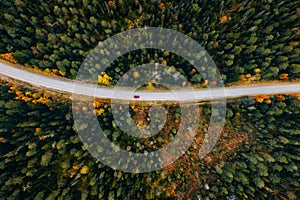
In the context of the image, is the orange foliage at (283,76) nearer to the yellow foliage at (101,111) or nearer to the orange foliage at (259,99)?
the orange foliage at (259,99)

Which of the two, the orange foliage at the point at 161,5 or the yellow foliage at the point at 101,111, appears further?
the yellow foliage at the point at 101,111

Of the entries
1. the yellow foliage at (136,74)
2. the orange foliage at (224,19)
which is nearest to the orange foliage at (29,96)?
the yellow foliage at (136,74)

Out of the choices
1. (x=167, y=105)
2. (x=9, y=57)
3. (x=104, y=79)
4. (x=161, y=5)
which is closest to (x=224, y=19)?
(x=161, y=5)

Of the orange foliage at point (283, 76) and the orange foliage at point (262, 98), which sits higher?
the orange foliage at point (283, 76)

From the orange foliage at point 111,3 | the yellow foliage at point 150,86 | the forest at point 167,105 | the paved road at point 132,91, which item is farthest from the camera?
the yellow foliage at point 150,86

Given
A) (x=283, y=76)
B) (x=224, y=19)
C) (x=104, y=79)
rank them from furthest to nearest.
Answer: (x=283, y=76)
(x=104, y=79)
(x=224, y=19)

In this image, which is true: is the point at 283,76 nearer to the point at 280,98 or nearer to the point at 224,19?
the point at 280,98

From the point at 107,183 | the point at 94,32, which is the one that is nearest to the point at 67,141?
the point at 107,183
